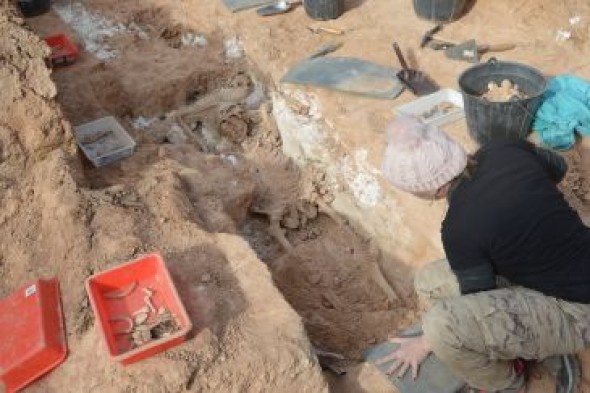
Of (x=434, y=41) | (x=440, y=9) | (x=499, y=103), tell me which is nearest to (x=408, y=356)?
(x=499, y=103)

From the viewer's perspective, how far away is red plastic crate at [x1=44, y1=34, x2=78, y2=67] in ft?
21.1

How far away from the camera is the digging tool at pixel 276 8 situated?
680 centimetres

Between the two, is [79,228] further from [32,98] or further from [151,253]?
[32,98]

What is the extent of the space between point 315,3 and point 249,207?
249 centimetres

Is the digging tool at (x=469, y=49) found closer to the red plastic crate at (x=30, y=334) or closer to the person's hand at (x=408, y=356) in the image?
the person's hand at (x=408, y=356)

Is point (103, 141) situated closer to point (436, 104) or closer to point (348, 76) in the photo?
point (348, 76)

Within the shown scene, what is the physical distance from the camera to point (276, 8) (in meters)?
6.86

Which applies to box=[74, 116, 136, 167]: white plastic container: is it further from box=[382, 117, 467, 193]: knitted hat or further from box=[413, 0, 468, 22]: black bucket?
box=[413, 0, 468, 22]: black bucket

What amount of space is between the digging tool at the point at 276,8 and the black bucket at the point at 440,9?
1461 millimetres

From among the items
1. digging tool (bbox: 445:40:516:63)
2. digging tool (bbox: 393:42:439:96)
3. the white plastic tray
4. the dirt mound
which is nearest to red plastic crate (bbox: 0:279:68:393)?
the dirt mound

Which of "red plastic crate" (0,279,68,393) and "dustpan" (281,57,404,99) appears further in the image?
"dustpan" (281,57,404,99)

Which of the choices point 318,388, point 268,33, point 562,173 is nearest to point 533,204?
point 562,173

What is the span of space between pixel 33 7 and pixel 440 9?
4.91 meters

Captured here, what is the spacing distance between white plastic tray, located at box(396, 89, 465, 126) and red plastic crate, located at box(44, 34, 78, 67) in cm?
366
